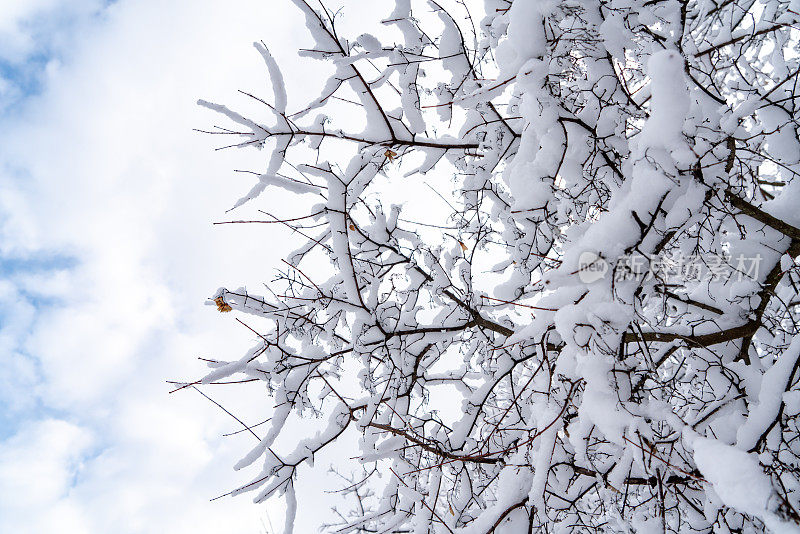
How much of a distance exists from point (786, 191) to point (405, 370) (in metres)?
2.47

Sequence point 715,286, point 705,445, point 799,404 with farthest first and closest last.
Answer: point 715,286 → point 799,404 → point 705,445

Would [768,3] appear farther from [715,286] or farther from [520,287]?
[520,287]

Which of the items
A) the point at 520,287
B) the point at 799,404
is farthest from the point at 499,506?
the point at 520,287

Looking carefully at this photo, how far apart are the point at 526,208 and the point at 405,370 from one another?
5.07 feet

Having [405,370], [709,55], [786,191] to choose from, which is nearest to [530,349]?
[405,370]

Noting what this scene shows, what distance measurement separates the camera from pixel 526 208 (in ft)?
5.53

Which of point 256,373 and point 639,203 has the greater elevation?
point 256,373

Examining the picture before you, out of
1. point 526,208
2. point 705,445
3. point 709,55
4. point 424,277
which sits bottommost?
point 705,445

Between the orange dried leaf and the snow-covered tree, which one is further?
the orange dried leaf

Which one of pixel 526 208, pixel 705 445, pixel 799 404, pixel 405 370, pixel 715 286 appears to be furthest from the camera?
pixel 405 370

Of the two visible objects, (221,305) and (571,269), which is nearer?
(571,269)

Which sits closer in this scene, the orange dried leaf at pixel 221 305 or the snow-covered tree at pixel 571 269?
the snow-covered tree at pixel 571 269

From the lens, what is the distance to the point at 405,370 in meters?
2.85

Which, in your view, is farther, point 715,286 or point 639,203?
point 715,286
